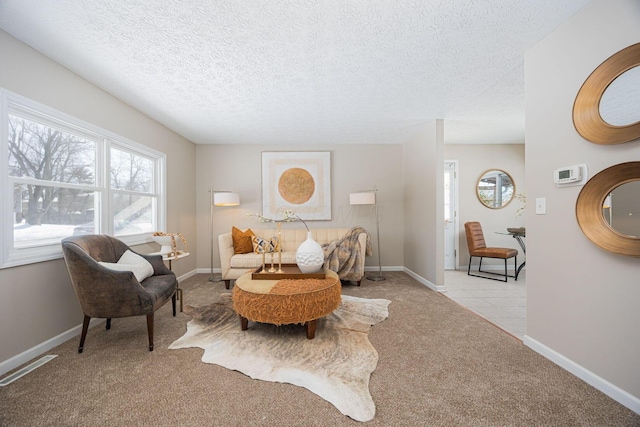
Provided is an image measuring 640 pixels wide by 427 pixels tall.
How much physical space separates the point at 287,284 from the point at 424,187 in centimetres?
279

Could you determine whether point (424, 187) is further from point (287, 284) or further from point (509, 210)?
point (287, 284)

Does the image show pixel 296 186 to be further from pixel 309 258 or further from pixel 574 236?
pixel 574 236

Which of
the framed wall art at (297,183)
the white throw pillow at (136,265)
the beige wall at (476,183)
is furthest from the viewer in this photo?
the beige wall at (476,183)

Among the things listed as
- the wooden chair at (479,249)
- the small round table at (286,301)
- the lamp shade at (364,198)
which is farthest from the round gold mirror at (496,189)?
the small round table at (286,301)

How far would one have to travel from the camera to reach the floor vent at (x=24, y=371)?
169 centimetres

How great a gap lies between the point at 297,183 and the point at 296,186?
0.06 m

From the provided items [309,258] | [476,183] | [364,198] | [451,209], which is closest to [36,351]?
[309,258]

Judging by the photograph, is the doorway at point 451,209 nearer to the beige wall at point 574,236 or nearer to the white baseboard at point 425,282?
the white baseboard at point 425,282

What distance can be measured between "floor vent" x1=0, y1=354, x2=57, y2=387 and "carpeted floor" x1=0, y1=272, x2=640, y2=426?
61 millimetres

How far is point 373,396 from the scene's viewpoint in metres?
1.53

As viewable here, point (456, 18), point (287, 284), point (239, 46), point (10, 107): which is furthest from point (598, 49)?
point (10, 107)

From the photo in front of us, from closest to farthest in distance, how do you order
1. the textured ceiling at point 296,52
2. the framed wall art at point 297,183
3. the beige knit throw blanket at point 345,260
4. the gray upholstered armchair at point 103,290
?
the textured ceiling at point 296,52 < the gray upholstered armchair at point 103,290 < the beige knit throw blanket at point 345,260 < the framed wall art at point 297,183

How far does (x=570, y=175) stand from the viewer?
1.72 metres

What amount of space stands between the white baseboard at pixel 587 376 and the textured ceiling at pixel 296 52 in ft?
7.79
